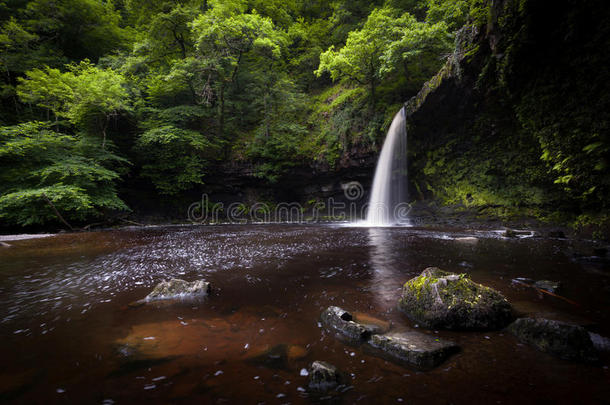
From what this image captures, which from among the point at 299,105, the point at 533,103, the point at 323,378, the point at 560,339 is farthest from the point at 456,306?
the point at 299,105

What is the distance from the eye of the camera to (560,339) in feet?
7.16

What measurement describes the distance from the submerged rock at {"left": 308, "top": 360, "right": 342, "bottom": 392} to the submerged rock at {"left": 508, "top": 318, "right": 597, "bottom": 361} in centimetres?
190

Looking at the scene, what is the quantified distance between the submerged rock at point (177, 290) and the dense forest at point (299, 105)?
6596mm

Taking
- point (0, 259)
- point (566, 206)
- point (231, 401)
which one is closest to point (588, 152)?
point (231, 401)

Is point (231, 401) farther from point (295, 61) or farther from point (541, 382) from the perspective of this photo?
point (295, 61)

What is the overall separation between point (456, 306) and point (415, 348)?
0.89 m

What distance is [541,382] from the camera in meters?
1.84

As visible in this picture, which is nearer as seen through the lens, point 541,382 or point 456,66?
point 541,382

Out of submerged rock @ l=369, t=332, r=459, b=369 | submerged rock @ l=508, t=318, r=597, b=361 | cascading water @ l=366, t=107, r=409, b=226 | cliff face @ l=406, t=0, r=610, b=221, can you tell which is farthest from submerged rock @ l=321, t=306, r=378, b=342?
cascading water @ l=366, t=107, r=409, b=226

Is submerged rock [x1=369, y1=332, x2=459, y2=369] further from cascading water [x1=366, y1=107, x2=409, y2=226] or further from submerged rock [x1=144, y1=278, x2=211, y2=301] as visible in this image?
cascading water [x1=366, y1=107, x2=409, y2=226]

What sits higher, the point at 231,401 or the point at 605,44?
the point at 605,44

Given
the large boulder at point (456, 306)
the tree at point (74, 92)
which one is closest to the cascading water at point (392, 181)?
the large boulder at point (456, 306)

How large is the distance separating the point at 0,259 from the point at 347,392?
30.9ft

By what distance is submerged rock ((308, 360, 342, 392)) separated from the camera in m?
1.84
